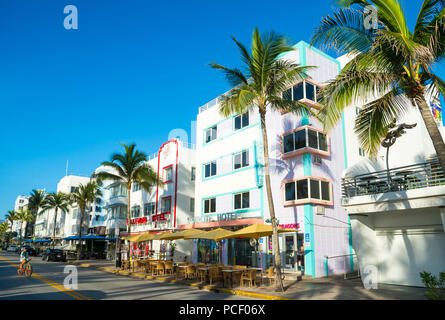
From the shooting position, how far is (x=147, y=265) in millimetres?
23812

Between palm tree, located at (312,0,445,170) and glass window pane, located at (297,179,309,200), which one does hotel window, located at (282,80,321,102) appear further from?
palm tree, located at (312,0,445,170)

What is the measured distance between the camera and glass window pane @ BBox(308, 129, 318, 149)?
21731 millimetres

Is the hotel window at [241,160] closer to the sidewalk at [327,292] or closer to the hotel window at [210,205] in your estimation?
the hotel window at [210,205]

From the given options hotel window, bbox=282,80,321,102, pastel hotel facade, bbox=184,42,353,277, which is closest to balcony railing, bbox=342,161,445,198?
pastel hotel facade, bbox=184,42,353,277

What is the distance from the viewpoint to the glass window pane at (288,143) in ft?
73.9

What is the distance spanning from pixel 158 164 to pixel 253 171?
15852 mm

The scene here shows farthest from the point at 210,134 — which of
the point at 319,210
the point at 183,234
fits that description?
the point at 319,210

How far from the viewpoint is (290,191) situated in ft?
72.3

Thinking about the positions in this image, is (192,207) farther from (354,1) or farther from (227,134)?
(354,1)

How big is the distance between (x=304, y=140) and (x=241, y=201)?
6.87m

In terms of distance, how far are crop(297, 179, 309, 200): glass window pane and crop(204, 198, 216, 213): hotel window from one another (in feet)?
30.1

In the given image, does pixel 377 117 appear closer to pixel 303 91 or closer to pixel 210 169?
pixel 303 91

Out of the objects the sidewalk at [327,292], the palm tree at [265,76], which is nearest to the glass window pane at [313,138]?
the palm tree at [265,76]

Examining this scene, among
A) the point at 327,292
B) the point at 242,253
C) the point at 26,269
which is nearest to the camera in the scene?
the point at 327,292
